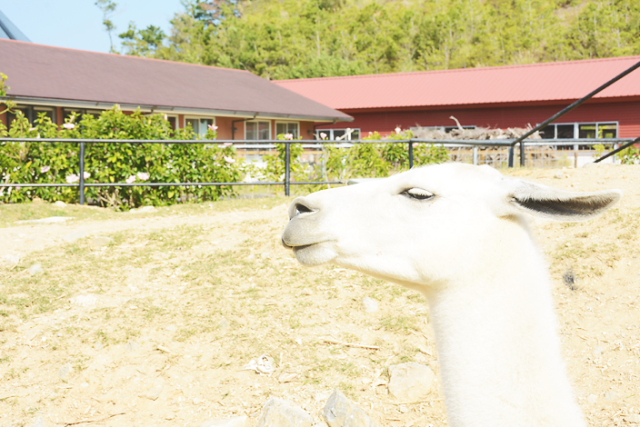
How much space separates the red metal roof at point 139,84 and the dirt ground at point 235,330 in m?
12.1

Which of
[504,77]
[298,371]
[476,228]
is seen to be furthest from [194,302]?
[504,77]

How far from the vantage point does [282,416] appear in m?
3.81

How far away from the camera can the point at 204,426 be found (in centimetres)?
385

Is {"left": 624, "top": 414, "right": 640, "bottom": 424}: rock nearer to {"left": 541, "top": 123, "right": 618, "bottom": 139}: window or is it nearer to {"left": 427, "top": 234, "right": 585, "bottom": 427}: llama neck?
{"left": 427, "top": 234, "right": 585, "bottom": 427}: llama neck

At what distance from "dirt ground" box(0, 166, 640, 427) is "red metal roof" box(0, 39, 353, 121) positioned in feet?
39.6

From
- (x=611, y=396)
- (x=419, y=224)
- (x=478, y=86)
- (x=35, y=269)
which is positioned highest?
(x=478, y=86)

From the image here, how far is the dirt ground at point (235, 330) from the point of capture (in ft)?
13.3

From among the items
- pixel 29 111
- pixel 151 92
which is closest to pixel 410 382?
pixel 29 111

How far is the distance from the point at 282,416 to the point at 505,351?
2127mm

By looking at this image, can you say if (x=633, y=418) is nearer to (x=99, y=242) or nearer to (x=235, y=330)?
(x=235, y=330)

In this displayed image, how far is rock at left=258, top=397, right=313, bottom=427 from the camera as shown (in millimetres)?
3789

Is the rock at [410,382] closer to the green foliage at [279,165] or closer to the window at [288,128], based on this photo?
the green foliage at [279,165]

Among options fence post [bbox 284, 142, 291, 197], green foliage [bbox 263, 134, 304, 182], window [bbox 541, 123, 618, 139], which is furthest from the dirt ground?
window [bbox 541, 123, 618, 139]

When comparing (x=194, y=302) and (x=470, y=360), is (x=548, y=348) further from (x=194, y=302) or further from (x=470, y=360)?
(x=194, y=302)
